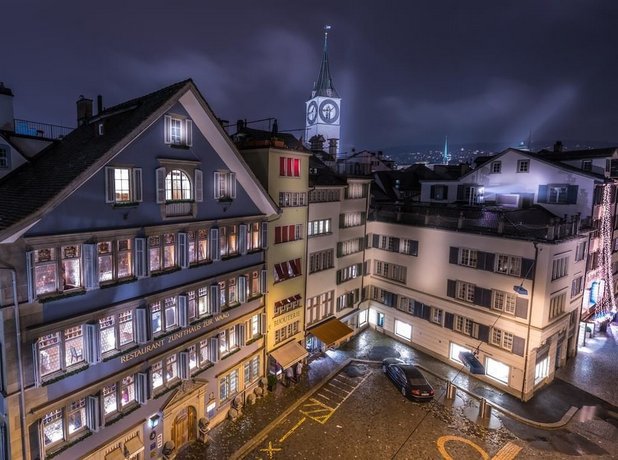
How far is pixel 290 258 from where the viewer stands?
30828mm

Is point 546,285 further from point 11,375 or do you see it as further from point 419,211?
point 11,375

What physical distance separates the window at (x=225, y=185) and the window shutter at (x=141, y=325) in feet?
26.8

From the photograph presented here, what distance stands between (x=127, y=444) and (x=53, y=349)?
7012mm

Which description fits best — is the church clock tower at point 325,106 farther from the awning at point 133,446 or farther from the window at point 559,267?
the awning at point 133,446

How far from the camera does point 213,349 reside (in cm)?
2370

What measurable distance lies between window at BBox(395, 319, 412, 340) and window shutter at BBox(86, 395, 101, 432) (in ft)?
99.7

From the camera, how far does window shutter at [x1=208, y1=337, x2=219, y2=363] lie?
23.7 metres

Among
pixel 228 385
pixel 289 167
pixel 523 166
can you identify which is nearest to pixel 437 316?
pixel 523 166

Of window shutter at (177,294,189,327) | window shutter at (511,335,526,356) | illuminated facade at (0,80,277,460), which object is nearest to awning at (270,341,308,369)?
illuminated facade at (0,80,277,460)

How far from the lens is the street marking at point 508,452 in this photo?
23422 millimetres

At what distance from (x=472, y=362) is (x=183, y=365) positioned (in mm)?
23442

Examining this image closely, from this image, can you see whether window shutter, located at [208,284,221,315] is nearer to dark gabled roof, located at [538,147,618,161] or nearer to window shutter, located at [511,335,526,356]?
window shutter, located at [511,335,526,356]

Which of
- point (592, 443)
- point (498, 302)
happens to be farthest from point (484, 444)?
point (498, 302)

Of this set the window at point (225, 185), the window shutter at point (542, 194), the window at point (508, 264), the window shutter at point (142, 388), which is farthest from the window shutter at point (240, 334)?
the window shutter at point (542, 194)
